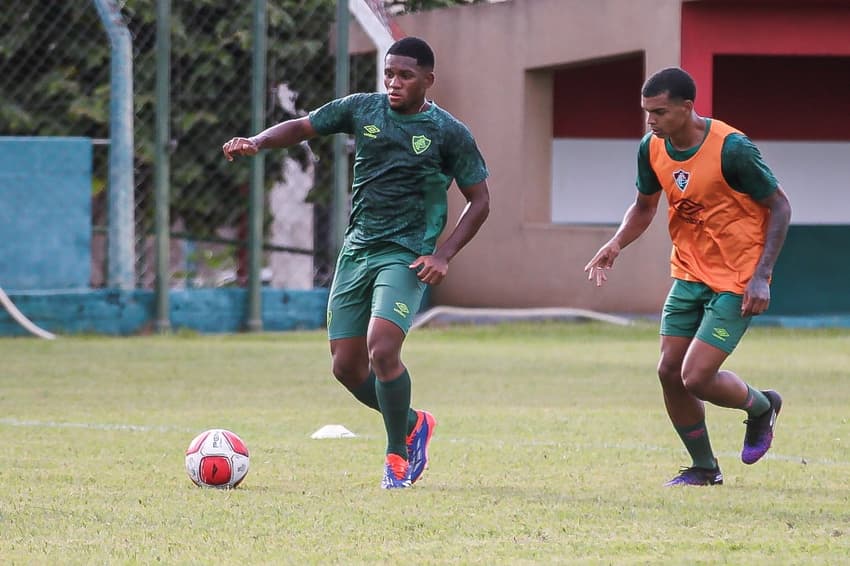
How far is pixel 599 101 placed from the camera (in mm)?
22844

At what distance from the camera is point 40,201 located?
17.8 metres

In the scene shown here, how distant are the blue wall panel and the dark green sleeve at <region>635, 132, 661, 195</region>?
1117 centimetres

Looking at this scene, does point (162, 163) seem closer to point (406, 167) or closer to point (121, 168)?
point (121, 168)

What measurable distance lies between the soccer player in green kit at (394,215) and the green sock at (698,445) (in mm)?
1218

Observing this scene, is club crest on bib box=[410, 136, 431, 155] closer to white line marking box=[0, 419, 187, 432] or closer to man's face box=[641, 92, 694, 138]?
man's face box=[641, 92, 694, 138]

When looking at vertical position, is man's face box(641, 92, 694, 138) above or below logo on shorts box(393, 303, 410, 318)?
above

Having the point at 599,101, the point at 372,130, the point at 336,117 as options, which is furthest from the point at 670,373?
the point at 599,101

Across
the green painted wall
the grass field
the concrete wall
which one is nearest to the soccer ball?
the grass field

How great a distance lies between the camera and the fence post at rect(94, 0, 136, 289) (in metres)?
17.9

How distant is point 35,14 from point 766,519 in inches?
560

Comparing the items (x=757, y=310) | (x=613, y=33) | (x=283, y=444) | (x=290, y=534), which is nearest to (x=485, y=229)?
(x=613, y=33)

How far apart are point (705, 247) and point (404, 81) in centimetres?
158

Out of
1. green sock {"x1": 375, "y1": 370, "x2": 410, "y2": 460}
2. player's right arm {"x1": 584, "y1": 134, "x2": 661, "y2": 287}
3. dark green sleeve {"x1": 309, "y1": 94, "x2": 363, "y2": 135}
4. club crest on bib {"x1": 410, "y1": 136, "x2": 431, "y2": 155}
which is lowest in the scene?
green sock {"x1": 375, "y1": 370, "x2": 410, "y2": 460}

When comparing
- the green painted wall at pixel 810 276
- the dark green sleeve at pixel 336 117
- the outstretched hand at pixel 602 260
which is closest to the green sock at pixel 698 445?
the outstretched hand at pixel 602 260
